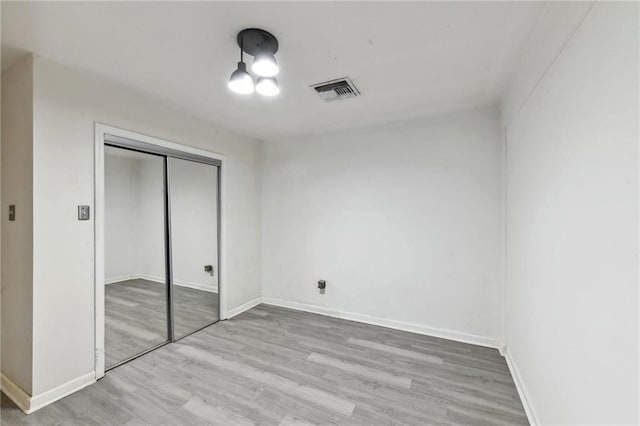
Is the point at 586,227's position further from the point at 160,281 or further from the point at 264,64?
the point at 160,281

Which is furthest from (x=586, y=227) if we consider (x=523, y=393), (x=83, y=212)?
(x=83, y=212)

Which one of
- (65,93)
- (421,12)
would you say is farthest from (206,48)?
(421,12)

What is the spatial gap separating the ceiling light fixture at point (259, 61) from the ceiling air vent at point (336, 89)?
2.06 ft

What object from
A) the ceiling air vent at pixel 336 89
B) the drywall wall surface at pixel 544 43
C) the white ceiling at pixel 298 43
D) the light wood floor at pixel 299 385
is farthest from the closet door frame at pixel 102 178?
the drywall wall surface at pixel 544 43

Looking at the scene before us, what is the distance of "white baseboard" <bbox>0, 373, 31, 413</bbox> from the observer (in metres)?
1.80

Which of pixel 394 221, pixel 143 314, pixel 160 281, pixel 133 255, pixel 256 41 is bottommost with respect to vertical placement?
pixel 143 314

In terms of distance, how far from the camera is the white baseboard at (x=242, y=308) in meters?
3.40

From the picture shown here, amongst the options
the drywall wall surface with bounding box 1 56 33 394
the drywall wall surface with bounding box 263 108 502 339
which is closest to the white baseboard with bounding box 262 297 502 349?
the drywall wall surface with bounding box 263 108 502 339

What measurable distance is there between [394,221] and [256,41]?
2.29 metres

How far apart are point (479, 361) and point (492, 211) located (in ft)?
4.67

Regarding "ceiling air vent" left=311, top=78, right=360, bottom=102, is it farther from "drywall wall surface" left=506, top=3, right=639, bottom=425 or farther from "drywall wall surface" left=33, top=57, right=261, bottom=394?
"drywall wall surface" left=33, top=57, right=261, bottom=394

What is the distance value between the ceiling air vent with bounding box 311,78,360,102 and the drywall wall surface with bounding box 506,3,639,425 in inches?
50.2

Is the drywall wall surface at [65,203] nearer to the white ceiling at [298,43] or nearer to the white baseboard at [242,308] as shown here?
the white ceiling at [298,43]

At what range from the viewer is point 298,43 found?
166cm
